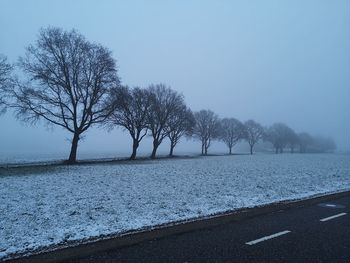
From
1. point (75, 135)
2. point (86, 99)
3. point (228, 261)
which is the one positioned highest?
point (86, 99)

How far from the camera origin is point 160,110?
61.0 m

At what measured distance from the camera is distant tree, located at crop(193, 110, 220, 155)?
9724 cm

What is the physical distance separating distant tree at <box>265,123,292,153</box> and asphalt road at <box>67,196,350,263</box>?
133040mm

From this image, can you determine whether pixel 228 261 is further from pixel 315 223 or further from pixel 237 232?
pixel 315 223

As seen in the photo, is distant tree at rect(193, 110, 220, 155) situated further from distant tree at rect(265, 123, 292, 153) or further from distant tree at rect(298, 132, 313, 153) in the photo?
distant tree at rect(298, 132, 313, 153)

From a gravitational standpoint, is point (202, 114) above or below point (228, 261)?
above

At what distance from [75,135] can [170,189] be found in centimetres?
2396

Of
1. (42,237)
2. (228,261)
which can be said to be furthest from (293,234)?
(42,237)

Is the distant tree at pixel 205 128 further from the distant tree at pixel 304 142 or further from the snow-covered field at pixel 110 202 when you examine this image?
the distant tree at pixel 304 142

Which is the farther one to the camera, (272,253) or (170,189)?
(170,189)

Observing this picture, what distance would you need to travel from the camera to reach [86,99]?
124 ft

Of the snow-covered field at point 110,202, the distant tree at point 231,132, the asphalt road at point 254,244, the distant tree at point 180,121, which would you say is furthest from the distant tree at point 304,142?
the asphalt road at point 254,244

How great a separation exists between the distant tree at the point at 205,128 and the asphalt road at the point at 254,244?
85.2 metres

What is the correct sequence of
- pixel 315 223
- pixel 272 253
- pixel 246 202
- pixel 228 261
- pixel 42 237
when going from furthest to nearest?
pixel 246 202, pixel 315 223, pixel 42 237, pixel 272 253, pixel 228 261
